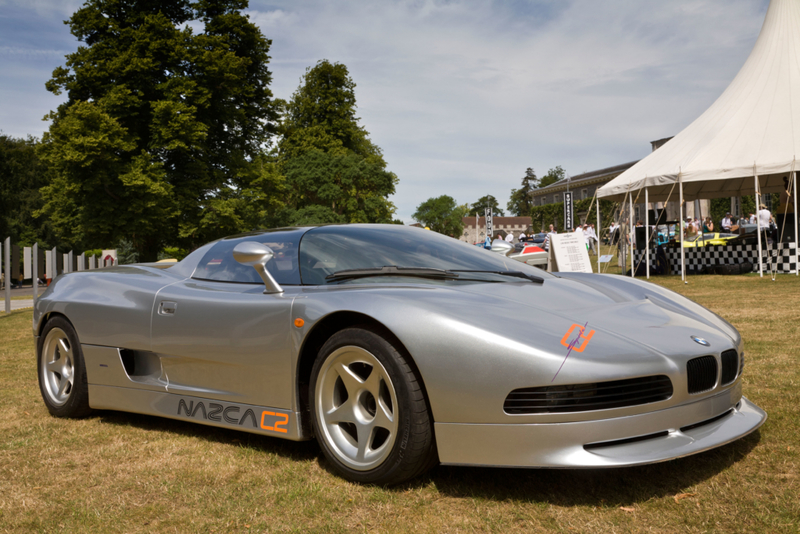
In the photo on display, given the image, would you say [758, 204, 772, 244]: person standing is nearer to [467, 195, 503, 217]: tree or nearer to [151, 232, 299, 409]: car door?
[151, 232, 299, 409]: car door

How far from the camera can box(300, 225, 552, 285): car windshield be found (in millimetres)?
3318

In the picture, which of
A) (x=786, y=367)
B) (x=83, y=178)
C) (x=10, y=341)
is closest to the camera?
(x=786, y=367)

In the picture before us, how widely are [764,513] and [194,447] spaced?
8.58 feet

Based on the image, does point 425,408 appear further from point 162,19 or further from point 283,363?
point 162,19

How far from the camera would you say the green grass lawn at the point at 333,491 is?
2363 mm

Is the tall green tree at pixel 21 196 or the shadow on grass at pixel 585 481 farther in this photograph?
the tall green tree at pixel 21 196

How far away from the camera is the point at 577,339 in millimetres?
2508

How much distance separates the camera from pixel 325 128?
4412 cm

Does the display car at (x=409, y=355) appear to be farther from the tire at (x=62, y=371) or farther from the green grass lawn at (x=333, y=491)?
the green grass lawn at (x=333, y=491)

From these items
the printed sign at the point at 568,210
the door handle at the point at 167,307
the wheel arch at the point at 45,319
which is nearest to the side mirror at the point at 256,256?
the door handle at the point at 167,307

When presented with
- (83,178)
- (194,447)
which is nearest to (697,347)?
(194,447)

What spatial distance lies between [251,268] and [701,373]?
225 centimetres

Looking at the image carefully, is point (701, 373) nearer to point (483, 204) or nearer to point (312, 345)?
point (312, 345)

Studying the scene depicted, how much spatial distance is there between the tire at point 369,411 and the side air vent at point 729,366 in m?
1.23
